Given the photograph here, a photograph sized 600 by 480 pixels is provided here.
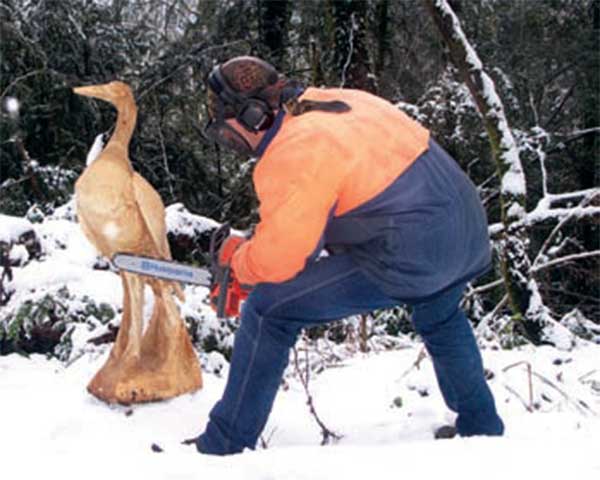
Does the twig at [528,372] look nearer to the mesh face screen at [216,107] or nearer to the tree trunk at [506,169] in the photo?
the tree trunk at [506,169]

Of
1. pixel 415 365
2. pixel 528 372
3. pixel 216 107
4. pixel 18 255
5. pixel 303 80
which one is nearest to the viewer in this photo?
pixel 216 107

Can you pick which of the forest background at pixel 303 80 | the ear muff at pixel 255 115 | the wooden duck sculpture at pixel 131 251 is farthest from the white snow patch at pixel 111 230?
the forest background at pixel 303 80

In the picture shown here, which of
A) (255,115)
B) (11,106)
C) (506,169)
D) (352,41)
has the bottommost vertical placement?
(506,169)

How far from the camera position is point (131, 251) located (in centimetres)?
268

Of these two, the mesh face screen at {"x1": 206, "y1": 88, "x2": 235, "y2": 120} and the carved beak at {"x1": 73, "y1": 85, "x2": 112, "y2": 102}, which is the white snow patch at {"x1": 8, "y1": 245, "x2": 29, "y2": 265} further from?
the mesh face screen at {"x1": 206, "y1": 88, "x2": 235, "y2": 120}

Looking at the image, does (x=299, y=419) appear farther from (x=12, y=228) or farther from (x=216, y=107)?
(x=12, y=228)

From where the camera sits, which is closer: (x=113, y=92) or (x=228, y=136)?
(x=228, y=136)

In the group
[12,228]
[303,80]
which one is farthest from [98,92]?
[303,80]

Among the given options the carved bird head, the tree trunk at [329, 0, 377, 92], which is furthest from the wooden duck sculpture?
the tree trunk at [329, 0, 377, 92]

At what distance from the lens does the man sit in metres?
1.98

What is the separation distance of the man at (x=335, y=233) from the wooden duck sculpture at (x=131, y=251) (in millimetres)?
500

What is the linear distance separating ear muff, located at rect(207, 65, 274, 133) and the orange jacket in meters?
0.08

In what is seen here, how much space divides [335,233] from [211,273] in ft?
1.42

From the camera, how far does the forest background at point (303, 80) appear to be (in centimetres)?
660
